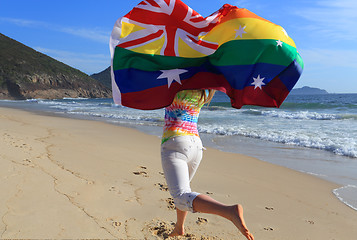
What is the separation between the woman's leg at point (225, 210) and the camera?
5.94 ft

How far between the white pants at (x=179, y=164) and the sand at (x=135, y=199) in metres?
0.90

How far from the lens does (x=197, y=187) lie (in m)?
4.49

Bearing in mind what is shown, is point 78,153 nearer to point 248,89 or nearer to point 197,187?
point 197,187

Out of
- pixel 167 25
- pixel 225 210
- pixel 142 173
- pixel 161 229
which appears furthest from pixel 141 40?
pixel 142 173

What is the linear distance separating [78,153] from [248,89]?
4.65 m

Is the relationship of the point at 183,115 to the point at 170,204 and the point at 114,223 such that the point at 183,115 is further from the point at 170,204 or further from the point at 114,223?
the point at 170,204

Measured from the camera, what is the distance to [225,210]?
6.17 ft

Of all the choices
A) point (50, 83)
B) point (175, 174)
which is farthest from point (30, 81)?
point (175, 174)

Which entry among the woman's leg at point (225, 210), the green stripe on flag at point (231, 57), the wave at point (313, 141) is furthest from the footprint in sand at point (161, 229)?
the wave at point (313, 141)

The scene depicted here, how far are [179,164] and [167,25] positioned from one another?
3.87 feet

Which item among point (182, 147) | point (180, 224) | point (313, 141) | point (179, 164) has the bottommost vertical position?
point (313, 141)

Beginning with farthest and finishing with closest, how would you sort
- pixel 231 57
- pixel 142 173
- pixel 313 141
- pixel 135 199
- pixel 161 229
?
pixel 313 141
pixel 142 173
pixel 135 199
pixel 161 229
pixel 231 57

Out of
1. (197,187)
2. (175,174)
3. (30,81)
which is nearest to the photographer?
(175,174)

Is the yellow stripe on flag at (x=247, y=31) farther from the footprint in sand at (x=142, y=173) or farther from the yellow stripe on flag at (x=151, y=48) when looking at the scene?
the footprint in sand at (x=142, y=173)
